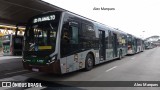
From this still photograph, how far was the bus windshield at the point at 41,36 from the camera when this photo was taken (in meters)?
7.43

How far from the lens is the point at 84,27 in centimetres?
976

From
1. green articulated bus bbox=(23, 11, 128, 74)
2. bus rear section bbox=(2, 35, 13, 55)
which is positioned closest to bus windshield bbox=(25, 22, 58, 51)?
green articulated bus bbox=(23, 11, 128, 74)

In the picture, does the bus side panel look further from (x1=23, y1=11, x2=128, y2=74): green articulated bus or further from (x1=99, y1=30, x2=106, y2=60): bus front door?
(x1=99, y1=30, x2=106, y2=60): bus front door

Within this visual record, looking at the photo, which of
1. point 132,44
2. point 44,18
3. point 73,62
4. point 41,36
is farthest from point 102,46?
point 132,44

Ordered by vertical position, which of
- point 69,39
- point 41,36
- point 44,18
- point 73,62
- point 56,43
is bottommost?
point 73,62

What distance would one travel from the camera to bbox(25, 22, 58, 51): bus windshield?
743cm

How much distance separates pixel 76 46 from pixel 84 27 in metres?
1.65

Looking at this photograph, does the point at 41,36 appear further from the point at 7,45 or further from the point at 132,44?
the point at 7,45

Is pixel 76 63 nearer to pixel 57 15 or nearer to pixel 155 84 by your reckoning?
pixel 57 15

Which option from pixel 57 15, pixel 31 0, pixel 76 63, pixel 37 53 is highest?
pixel 31 0

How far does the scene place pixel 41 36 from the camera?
7.74 meters

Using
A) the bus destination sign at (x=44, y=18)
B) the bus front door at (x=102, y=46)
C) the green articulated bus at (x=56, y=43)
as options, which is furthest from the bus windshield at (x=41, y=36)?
the bus front door at (x=102, y=46)

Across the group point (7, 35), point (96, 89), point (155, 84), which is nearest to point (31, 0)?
point (96, 89)

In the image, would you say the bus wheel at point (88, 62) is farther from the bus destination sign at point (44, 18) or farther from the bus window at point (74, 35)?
the bus destination sign at point (44, 18)
